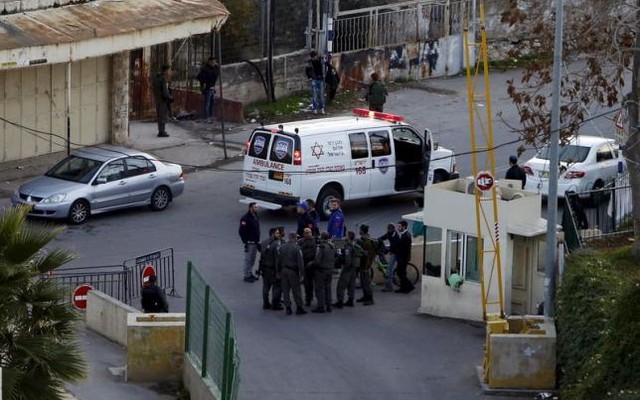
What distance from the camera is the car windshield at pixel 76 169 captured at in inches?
1117

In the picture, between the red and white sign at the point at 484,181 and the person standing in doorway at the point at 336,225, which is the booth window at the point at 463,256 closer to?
the red and white sign at the point at 484,181

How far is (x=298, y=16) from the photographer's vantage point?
4247cm

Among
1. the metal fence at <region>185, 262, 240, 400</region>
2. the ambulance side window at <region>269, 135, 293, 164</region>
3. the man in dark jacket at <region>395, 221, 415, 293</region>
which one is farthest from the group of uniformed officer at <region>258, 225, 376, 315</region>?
the ambulance side window at <region>269, 135, 293, 164</region>

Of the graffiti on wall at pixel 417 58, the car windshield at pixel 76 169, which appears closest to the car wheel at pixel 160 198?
the car windshield at pixel 76 169

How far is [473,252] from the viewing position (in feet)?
78.3

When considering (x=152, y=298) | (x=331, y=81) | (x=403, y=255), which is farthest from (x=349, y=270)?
(x=331, y=81)

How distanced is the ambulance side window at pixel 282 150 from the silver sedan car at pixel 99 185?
87.1 inches

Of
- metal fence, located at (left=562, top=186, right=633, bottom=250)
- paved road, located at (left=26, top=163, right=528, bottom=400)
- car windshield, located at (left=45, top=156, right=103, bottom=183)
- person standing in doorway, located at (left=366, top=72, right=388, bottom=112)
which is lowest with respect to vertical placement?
paved road, located at (left=26, top=163, right=528, bottom=400)

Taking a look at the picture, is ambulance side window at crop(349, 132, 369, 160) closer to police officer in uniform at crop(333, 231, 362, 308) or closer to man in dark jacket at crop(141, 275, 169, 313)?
police officer in uniform at crop(333, 231, 362, 308)

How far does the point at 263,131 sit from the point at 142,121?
895cm

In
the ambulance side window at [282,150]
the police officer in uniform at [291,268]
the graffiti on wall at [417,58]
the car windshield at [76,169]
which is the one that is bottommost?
the police officer in uniform at [291,268]

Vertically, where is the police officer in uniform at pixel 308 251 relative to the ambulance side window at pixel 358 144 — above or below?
below

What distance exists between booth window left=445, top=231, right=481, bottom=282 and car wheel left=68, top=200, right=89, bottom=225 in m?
7.51

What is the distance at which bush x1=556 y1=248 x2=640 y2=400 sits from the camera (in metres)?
17.0
